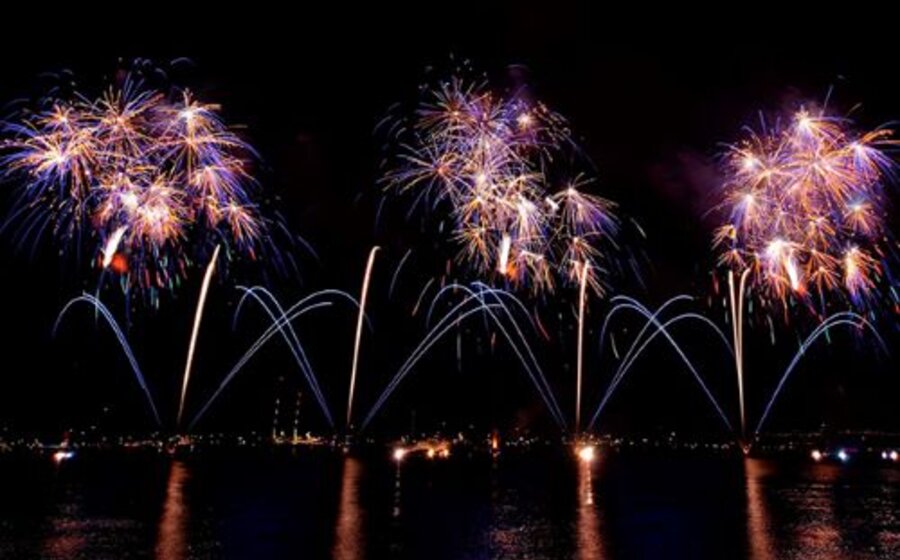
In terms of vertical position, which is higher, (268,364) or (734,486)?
(268,364)

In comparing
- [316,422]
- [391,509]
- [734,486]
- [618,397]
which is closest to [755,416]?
[618,397]

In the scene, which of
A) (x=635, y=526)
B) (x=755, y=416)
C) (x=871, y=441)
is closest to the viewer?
(x=635, y=526)

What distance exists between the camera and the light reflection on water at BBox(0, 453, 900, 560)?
15422 millimetres

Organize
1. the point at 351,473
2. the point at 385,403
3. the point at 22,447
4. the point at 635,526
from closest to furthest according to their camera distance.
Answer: the point at 635,526 < the point at 351,473 < the point at 22,447 < the point at 385,403

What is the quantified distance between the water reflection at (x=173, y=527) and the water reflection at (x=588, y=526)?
718 centimetres

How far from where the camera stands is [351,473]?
35250 mm

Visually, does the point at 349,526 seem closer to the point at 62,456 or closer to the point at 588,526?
the point at 588,526

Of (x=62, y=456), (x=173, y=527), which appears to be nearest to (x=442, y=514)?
(x=173, y=527)

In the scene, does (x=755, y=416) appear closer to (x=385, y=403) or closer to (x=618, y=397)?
(x=618, y=397)

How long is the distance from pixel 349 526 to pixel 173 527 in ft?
12.2

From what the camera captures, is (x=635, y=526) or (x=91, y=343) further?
(x=91, y=343)

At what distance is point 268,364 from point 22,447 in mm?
54826

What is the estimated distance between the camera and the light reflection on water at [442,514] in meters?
15.4

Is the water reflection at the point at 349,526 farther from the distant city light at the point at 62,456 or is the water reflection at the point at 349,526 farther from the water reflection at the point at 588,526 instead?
the distant city light at the point at 62,456
